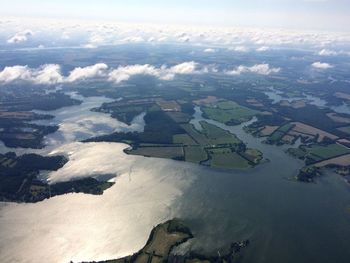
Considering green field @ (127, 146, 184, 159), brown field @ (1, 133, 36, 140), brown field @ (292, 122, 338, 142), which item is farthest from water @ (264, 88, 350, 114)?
brown field @ (1, 133, 36, 140)

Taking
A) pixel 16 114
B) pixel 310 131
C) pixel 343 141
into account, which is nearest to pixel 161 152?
pixel 310 131

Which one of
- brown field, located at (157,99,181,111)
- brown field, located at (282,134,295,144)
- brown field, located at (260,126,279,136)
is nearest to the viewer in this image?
brown field, located at (282,134,295,144)

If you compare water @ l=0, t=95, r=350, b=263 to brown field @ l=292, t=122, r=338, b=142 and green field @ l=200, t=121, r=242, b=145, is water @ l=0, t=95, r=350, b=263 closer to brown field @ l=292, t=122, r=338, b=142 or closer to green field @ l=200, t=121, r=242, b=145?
green field @ l=200, t=121, r=242, b=145

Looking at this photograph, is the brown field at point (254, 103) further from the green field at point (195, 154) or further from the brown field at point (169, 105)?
the green field at point (195, 154)

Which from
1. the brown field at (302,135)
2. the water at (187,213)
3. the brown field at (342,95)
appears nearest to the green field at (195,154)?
the water at (187,213)

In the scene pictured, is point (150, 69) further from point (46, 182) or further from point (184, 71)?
point (46, 182)

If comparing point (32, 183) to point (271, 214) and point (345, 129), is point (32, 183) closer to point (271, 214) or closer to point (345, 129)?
point (271, 214)
